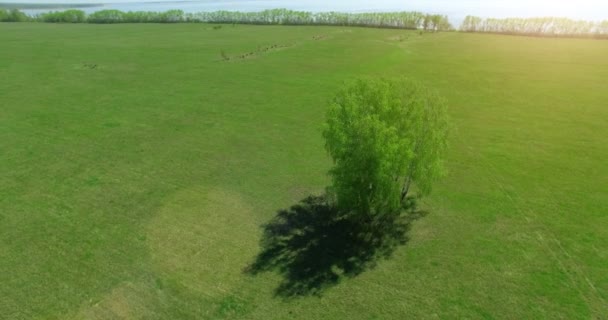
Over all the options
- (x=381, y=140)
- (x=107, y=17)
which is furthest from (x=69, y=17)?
(x=381, y=140)

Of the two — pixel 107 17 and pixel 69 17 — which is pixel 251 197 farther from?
pixel 69 17

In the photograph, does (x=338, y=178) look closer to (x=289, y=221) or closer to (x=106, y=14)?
(x=289, y=221)

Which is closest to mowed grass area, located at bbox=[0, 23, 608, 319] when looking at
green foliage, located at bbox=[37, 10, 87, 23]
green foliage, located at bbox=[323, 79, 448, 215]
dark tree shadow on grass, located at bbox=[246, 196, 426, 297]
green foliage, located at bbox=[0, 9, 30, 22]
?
dark tree shadow on grass, located at bbox=[246, 196, 426, 297]

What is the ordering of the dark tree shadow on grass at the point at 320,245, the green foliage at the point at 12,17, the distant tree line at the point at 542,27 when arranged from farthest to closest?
the green foliage at the point at 12,17, the distant tree line at the point at 542,27, the dark tree shadow on grass at the point at 320,245

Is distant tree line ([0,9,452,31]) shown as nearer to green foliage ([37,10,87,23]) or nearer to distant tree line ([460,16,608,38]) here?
green foliage ([37,10,87,23])

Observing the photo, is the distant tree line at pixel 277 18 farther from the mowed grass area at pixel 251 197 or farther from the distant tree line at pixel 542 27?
the mowed grass area at pixel 251 197

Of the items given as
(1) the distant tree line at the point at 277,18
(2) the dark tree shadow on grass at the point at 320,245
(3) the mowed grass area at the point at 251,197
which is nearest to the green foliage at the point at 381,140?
(2) the dark tree shadow on grass at the point at 320,245
